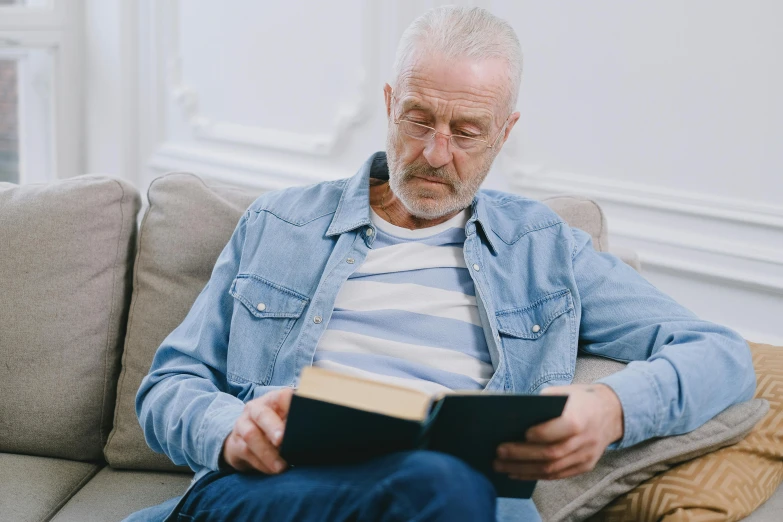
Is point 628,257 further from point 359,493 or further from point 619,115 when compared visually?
point 359,493

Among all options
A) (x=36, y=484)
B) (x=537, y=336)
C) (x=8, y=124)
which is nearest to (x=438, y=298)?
(x=537, y=336)

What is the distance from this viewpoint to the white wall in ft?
6.41

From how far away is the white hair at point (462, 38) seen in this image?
58.0 inches

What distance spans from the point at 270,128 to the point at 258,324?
1584 millimetres

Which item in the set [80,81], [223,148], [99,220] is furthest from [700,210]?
[80,81]

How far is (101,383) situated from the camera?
1.75 m

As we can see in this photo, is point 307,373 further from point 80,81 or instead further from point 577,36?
point 80,81

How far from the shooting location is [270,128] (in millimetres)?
2982

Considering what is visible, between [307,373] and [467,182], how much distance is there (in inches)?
25.0

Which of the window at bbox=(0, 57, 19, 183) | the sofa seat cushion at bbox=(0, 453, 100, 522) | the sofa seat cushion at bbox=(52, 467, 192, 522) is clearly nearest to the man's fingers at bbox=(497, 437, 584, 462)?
the sofa seat cushion at bbox=(52, 467, 192, 522)

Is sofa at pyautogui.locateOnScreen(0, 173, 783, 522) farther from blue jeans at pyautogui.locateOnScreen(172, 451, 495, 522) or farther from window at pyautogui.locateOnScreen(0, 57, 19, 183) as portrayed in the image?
window at pyautogui.locateOnScreen(0, 57, 19, 183)

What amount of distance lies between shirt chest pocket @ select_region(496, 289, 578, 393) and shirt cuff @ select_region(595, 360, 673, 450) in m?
0.18

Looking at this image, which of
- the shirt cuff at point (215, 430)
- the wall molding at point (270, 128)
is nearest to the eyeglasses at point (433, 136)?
the shirt cuff at point (215, 430)

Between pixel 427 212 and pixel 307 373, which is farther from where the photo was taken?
pixel 427 212
